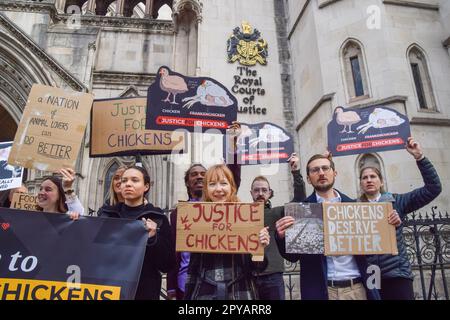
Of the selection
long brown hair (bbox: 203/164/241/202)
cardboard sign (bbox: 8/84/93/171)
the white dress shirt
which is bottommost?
the white dress shirt

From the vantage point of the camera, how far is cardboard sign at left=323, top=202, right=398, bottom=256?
9.89 ft

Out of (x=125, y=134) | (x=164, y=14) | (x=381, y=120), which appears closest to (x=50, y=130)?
(x=125, y=134)

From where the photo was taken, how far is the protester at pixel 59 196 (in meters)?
3.35

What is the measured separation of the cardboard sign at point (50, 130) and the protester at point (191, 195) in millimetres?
1490

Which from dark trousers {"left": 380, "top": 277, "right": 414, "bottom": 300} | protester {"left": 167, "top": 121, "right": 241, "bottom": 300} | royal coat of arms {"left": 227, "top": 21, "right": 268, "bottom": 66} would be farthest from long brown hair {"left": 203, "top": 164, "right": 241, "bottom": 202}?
royal coat of arms {"left": 227, "top": 21, "right": 268, "bottom": 66}

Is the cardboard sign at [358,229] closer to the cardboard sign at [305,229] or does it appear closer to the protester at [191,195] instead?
the cardboard sign at [305,229]

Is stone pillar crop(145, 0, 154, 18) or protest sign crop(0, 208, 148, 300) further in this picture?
stone pillar crop(145, 0, 154, 18)

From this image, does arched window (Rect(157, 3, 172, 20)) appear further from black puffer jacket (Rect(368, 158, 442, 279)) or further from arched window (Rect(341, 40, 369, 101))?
black puffer jacket (Rect(368, 158, 442, 279))

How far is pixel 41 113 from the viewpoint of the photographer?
445 centimetres

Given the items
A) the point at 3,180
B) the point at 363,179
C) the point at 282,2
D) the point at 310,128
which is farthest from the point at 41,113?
the point at 282,2

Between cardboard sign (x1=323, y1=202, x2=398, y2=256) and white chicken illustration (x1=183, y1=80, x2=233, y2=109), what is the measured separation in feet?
8.46

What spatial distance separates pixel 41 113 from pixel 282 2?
12.2 metres

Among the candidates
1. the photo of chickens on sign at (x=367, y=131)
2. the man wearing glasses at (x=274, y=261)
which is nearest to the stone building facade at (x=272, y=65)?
the photo of chickens on sign at (x=367, y=131)

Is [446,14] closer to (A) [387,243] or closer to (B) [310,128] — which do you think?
(B) [310,128]
